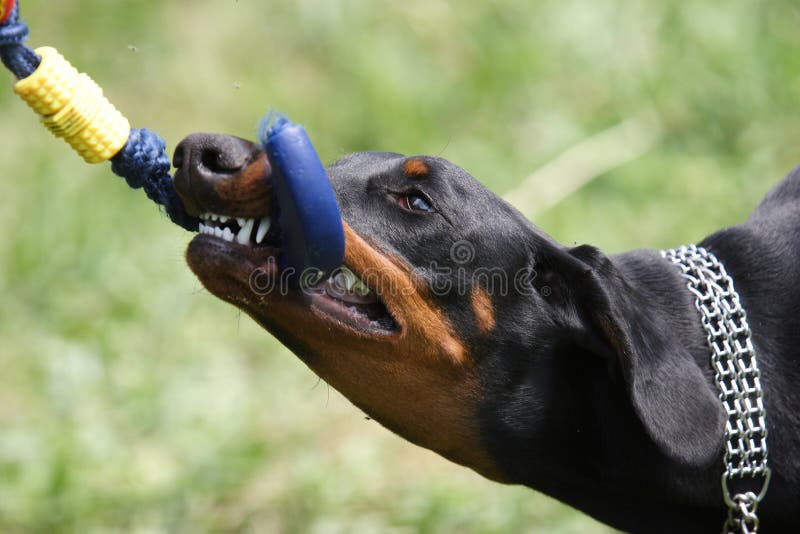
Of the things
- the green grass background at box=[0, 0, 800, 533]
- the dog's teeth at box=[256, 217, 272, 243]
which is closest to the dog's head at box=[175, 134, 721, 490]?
the dog's teeth at box=[256, 217, 272, 243]

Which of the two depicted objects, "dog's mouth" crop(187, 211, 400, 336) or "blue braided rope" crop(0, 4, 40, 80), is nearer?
"blue braided rope" crop(0, 4, 40, 80)

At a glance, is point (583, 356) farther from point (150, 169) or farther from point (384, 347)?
point (150, 169)

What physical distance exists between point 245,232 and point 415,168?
531mm

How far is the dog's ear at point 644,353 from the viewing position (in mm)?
2781

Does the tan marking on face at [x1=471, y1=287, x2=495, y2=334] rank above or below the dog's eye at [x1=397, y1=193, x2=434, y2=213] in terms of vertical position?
below

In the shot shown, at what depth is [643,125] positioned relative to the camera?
718 cm

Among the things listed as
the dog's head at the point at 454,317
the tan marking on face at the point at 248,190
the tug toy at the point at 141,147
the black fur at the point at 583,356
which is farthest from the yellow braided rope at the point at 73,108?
the black fur at the point at 583,356

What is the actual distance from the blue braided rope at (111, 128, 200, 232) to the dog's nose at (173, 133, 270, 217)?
132mm

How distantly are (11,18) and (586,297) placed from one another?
1.60 meters

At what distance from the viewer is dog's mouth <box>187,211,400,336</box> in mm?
2750

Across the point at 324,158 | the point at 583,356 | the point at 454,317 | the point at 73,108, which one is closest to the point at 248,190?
the point at 73,108

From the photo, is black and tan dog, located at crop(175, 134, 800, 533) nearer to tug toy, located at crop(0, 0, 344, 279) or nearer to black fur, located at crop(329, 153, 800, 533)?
black fur, located at crop(329, 153, 800, 533)

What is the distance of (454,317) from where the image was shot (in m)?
2.99

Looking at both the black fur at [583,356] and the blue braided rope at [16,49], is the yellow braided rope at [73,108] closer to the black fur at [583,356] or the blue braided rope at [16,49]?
the blue braided rope at [16,49]
